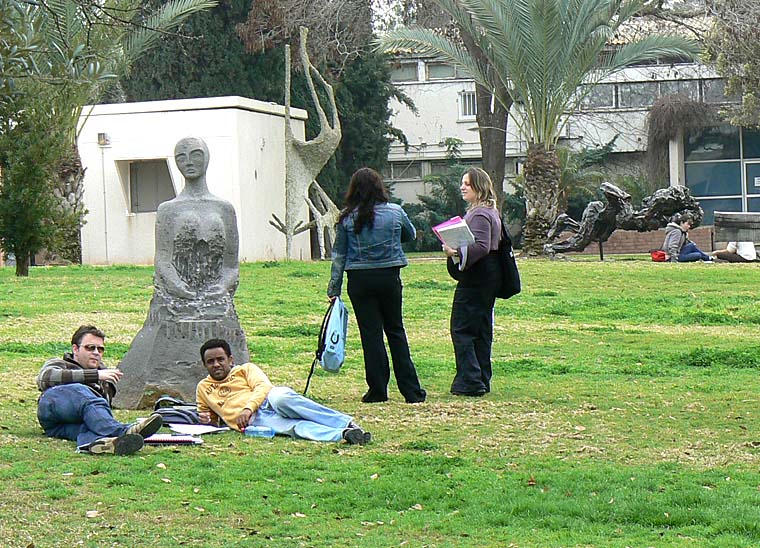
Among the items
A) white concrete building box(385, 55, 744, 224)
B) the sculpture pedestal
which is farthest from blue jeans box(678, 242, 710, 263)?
white concrete building box(385, 55, 744, 224)

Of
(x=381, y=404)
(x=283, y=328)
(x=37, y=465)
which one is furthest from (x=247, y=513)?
(x=283, y=328)

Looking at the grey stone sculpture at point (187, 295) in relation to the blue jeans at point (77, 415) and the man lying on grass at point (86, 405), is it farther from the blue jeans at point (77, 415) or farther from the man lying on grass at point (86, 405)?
the blue jeans at point (77, 415)

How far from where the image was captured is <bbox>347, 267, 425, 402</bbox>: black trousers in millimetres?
10508

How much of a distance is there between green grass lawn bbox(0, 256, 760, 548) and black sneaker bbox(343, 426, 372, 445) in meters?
0.07

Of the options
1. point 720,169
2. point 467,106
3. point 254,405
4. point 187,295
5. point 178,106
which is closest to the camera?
point 254,405

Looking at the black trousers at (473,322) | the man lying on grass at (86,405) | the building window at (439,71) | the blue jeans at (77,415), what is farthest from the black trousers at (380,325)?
the building window at (439,71)

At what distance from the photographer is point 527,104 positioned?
86.8 ft

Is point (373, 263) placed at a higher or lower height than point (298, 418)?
higher

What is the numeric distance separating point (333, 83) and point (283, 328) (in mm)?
22122

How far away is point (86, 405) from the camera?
28.6ft

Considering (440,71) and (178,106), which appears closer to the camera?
(178,106)

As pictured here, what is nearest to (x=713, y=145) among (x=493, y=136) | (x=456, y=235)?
(x=493, y=136)

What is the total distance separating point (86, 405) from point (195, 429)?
0.85 meters

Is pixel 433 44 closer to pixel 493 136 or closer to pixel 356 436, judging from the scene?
pixel 493 136
